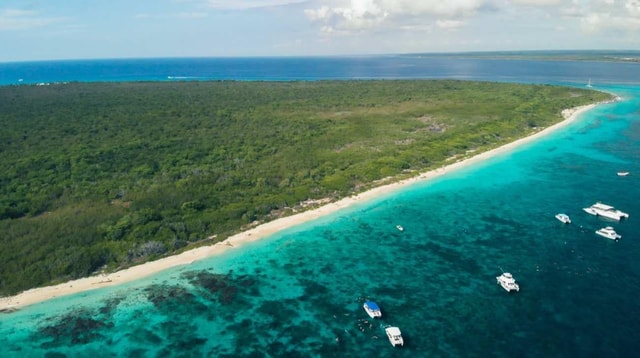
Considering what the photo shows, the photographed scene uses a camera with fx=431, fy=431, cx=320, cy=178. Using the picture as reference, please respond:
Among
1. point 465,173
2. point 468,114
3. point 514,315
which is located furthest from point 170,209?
point 468,114

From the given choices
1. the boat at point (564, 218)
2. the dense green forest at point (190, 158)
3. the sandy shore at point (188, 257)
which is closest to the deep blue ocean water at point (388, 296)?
the boat at point (564, 218)

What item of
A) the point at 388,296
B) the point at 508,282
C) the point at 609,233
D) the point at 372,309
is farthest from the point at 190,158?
the point at 609,233

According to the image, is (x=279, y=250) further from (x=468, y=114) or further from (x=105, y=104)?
(x=105, y=104)

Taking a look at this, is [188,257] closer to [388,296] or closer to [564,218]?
[388,296]

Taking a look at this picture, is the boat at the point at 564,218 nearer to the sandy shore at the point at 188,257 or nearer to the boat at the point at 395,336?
the sandy shore at the point at 188,257

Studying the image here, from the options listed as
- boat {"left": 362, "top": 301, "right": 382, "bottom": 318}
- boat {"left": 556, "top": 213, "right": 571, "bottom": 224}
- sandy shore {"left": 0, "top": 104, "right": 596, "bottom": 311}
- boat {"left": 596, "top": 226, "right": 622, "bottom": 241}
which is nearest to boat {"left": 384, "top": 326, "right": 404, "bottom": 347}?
boat {"left": 362, "top": 301, "right": 382, "bottom": 318}
